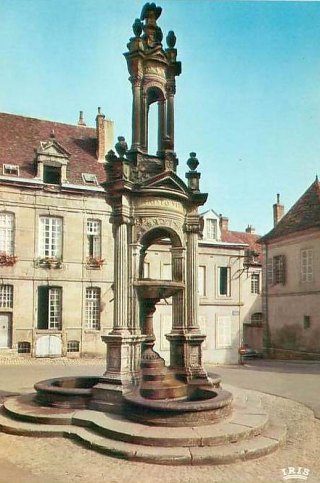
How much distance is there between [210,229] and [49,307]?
1189 centimetres

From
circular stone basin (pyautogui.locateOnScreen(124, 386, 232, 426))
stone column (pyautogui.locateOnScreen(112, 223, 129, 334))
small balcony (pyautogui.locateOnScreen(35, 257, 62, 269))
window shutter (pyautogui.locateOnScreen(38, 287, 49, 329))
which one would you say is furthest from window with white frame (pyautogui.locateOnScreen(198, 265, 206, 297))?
circular stone basin (pyautogui.locateOnScreen(124, 386, 232, 426))

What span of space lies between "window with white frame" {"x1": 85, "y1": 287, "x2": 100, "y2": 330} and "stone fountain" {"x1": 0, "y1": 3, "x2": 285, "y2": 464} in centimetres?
1458

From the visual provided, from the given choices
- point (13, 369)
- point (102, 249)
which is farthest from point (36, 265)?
point (13, 369)

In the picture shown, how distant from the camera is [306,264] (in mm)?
30453

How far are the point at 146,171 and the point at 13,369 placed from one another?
40.5ft

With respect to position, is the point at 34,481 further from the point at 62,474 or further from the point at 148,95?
the point at 148,95

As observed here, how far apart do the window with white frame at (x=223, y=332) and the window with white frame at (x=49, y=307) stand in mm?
10394

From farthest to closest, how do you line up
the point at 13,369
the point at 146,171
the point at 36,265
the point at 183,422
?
1. the point at 36,265
2. the point at 13,369
3. the point at 146,171
4. the point at 183,422

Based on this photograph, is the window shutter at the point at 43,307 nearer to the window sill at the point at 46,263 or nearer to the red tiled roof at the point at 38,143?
the window sill at the point at 46,263

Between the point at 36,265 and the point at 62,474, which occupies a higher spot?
the point at 36,265

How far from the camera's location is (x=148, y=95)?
43.3 ft

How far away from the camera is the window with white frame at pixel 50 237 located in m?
26.2

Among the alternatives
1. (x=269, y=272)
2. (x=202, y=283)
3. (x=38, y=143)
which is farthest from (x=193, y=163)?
(x=269, y=272)

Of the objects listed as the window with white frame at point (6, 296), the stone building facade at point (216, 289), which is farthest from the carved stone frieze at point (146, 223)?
the stone building facade at point (216, 289)
